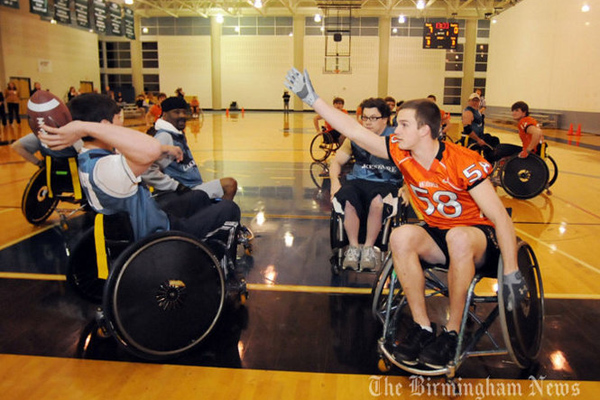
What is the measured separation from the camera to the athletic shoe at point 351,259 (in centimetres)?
361

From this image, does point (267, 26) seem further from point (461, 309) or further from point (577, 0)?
point (461, 309)

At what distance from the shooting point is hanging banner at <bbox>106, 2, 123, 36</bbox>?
19078 mm

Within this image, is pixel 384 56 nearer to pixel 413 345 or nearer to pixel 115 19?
pixel 115 19

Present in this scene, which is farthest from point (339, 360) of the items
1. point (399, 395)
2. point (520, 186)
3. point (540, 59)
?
point (540, 59)

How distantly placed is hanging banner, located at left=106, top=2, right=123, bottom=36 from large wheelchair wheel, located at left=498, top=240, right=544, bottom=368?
64.5ft

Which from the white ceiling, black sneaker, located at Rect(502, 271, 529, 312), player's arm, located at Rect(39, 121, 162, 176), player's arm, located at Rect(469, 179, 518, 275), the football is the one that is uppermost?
the white ceiling

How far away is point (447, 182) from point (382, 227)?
1316 millimetres

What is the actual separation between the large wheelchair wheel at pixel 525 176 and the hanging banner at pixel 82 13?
15293mm

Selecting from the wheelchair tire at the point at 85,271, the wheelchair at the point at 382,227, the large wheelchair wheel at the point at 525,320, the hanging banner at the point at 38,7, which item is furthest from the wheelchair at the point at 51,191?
the hanging banner at the point at 38,7

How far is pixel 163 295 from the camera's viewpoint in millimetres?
2455

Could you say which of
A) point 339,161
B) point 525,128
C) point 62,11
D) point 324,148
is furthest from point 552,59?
point 339,161

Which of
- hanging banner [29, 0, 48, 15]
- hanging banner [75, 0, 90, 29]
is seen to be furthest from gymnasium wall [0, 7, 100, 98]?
hanging banner [29, 0, 48, 15]

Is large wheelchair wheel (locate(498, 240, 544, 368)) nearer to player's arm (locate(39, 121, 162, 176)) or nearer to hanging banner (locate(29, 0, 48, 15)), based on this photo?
player's arm (locate(39, 121, 162, 176))

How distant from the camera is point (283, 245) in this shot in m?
4.62
